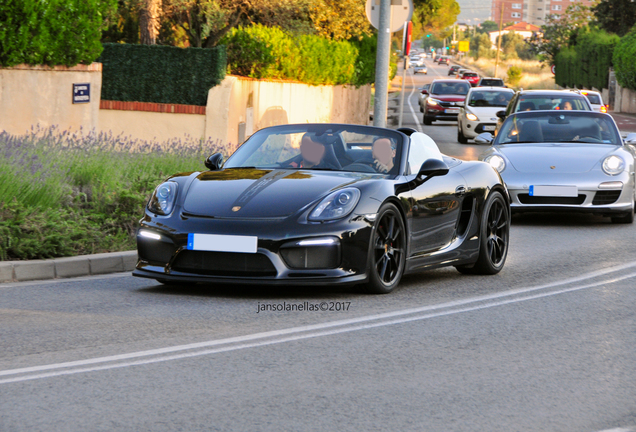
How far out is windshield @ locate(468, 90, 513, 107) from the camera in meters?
29.8

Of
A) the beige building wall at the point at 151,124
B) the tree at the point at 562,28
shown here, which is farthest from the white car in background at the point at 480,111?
the tree at the point at 562,28

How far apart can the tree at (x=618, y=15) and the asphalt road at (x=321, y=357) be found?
7805cm

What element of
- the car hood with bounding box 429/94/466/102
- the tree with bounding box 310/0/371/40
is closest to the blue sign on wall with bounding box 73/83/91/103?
the tree with bounding box 310/0/371/40

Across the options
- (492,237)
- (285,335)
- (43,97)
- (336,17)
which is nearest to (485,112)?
(336,17)

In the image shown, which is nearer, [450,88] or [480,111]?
[480,111]

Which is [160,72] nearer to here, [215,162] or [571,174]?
[571,174]

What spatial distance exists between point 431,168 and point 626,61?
61915 millimetres

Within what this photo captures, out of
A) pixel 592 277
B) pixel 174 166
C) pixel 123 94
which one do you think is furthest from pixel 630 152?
pixel 123 94

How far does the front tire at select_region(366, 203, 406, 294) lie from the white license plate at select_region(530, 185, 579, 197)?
194 inches

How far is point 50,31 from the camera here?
16266 mm

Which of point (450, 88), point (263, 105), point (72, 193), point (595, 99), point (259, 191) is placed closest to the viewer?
point (259, 191)

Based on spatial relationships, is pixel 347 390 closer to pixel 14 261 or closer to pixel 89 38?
pixel 14 261

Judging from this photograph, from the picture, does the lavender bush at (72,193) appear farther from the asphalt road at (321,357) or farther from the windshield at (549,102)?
the windshield at (549,102)

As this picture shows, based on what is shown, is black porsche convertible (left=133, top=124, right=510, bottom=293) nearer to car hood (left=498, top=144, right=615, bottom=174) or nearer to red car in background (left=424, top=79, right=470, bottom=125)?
car hood (left=498, top=144, right=615, bottom=174)
